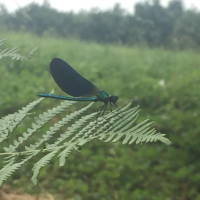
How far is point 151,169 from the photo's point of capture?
3.75 ft

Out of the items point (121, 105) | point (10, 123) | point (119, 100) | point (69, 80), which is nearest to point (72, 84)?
point (69, 80)

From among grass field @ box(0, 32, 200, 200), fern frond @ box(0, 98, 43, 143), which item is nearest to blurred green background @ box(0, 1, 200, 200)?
grass field @ box(0, 32, 200, 200)

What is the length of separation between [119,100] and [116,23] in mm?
315

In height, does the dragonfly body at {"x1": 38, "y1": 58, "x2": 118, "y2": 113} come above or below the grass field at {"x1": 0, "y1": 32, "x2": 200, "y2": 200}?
above

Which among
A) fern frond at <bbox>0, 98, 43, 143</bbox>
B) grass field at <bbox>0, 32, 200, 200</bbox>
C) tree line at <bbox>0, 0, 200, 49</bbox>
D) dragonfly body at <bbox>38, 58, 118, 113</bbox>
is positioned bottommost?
grass field at <bbox>0, 32, 200, 200</bbox>

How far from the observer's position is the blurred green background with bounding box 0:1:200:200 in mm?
991

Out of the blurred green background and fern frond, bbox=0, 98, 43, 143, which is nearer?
fern frond, bbox=0, 98, 43, 143

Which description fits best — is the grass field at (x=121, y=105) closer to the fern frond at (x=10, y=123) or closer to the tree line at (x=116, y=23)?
the tree line at (x=116, y=23)

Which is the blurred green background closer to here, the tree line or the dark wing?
the tree line

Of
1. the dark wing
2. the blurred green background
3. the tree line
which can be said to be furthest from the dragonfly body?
the tree line

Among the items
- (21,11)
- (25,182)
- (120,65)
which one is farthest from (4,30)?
(120,65)

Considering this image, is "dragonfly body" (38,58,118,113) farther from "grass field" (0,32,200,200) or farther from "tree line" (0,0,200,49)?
"tree line" (0,0,200,49)

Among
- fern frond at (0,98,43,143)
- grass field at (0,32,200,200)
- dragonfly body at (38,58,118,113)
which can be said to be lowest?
grass field at (0,32,200,200)

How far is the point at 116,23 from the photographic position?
3.41ft
